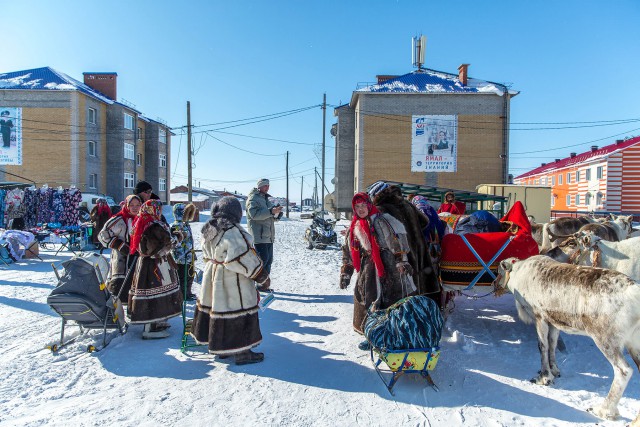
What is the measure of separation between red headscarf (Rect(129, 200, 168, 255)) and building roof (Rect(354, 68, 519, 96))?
27.3 metres

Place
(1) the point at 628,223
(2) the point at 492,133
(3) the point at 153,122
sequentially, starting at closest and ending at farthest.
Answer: (1) the point at 628,223 → (2) the point at 492,133 → (3) the point at 153,122

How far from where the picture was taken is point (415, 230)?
4.25 metres

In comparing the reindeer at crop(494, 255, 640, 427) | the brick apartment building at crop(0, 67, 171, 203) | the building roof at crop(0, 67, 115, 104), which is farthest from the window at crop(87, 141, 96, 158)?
the reindeer at crop(494, 255, 640, 427)

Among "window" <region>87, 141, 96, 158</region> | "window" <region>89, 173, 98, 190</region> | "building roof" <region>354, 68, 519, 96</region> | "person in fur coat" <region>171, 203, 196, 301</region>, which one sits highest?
"building roof" <region>354, 68, 519, 96</region>

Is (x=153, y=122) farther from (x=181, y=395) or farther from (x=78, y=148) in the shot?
(x=181, y=395)

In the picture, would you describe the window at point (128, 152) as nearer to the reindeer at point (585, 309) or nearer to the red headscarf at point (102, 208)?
the red headscarf at point (102, 208)

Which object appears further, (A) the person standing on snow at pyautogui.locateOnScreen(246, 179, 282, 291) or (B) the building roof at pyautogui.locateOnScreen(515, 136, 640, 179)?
(B) the building roof at pyautogui.locateOnScreen(515, 136, 640, 179)

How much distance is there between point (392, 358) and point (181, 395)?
1.76m

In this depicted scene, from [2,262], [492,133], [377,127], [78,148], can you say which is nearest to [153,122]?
[78,148]

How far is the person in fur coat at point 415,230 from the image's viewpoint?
4.20 m

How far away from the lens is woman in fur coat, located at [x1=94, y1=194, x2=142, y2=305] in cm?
476

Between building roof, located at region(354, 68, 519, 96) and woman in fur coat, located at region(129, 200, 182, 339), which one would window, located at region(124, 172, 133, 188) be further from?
woman in fur coat, located at region(129, 200, 182, 339)

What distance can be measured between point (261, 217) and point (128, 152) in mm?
35307

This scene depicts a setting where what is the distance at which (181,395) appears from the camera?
333cm
